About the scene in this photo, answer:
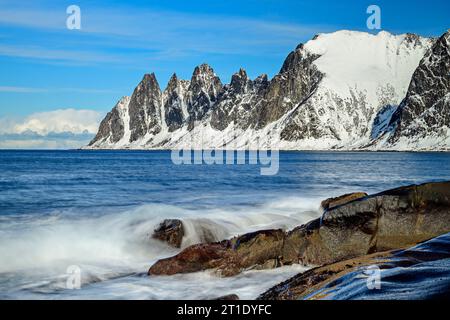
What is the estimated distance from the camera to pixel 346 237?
15.8 meters

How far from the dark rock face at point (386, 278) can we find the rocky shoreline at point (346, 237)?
3242 mm

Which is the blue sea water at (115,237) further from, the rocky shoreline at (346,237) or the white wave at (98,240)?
the rocky shoreline at (346,237)

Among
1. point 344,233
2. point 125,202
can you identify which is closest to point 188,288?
point 344,233

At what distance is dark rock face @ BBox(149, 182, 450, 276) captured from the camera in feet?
51.1

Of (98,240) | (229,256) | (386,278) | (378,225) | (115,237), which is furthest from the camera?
(115,237)

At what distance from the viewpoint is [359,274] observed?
31.2 ft

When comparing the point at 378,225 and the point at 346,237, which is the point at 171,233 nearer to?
the point at 346,237

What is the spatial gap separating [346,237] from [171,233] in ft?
26.7

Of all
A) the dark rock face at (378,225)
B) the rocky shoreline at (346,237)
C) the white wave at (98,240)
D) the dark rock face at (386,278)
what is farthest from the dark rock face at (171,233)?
the dark rock face at (386,278)

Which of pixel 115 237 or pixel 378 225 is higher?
A: pixel 378 225

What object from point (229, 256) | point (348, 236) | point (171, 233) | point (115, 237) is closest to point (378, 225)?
point (348, 236)
